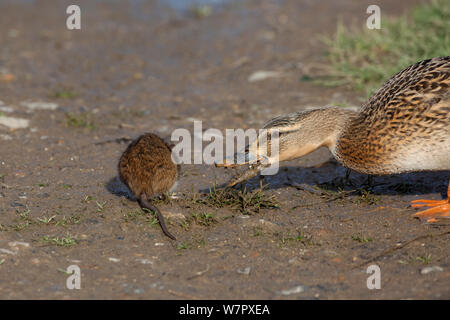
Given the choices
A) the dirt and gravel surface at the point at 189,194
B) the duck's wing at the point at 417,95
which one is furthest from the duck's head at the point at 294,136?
the dirt and gravel surface at the point at 189,194

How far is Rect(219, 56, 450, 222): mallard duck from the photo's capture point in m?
4.53

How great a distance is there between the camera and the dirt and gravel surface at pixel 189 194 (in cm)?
400

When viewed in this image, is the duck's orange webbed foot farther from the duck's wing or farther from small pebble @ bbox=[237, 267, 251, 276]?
small pebble @ bbox=[237, 267, 251, 276]

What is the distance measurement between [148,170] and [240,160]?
0.72m

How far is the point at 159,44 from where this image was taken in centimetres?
988

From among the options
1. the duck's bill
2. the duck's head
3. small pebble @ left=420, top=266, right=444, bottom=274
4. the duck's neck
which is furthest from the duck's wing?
small pebble @ left=420, top=266, right=444, bottom=274

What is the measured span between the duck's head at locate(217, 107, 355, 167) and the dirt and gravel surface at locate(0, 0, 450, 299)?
1.17 ft

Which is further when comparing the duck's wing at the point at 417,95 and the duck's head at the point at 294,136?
the duck's head at the point at 294,136

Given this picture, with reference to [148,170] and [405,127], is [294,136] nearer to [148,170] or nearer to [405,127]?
[405,127]

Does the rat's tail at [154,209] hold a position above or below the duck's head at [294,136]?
below

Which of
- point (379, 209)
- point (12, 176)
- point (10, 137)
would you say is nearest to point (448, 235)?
point (379, 209)

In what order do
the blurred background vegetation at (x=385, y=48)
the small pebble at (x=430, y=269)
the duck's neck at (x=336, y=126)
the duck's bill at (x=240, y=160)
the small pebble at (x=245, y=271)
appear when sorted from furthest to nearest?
the blurred background vegetation at (x=385, y=48) < the duck's neck at (x=336, y=126) < the duck's bill at (x=240, y=160) < the small pebble at (x=245, y=271) < the small pebble at (x=430, y=269)

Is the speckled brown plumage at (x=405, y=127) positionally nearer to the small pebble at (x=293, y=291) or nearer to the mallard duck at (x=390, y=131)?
the mallard duck at (x=390, y=131)
